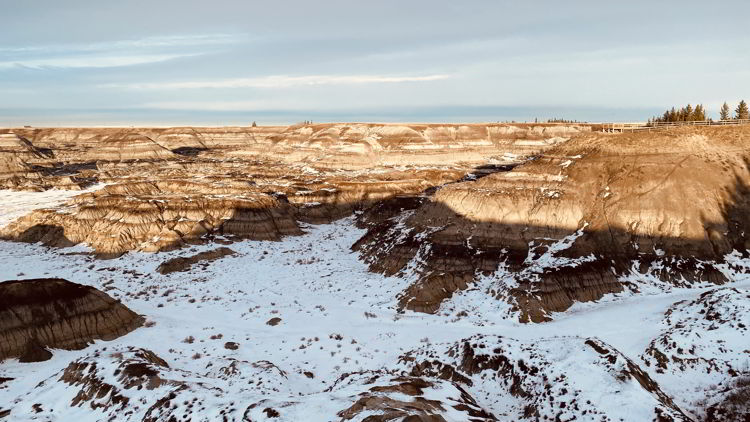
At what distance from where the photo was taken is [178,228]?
56.1 metres

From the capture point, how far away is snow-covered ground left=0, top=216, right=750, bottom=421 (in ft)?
66.6

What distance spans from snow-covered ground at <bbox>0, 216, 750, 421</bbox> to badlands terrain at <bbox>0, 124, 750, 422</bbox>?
0.57 ft

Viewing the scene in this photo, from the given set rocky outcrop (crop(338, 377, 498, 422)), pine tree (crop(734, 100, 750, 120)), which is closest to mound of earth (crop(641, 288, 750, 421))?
rocky outcrop (crop(338, 377, 498, 422))

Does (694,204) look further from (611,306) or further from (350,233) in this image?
(350,233)

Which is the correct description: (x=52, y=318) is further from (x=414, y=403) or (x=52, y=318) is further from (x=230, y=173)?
(x=230, y=173)

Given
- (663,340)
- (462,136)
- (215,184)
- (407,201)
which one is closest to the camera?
(663,340)

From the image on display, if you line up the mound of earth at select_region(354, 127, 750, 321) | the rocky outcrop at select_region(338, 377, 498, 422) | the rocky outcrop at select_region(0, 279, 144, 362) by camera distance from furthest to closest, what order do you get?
the mound of earth at select_region(354, 127, 750, 321) → the rocky outcrop at select_region(0, 279, 144, 362) → the rocky outcrop at select_region(338, 377, 498, 422)

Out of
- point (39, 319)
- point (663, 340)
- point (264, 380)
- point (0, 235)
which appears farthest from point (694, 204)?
point (0, 235)

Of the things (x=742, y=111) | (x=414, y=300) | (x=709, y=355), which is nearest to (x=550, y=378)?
(x=709, y=355)

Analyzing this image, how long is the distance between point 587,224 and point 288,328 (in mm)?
24670

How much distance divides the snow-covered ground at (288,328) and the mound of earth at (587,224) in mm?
1820

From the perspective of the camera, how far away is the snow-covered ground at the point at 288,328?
20297 mm

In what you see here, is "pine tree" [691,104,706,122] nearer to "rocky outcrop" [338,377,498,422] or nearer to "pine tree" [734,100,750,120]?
"pine tree" [734,100,750,120]

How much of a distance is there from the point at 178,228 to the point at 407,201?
30906 mm
